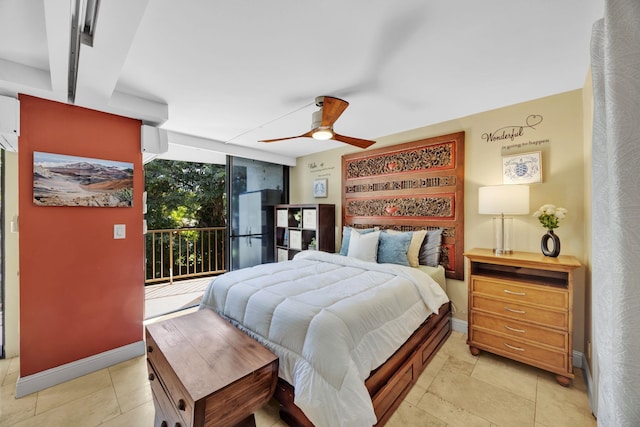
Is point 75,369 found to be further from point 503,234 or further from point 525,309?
point 503,234

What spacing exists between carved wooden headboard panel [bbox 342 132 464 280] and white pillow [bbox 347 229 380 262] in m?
0.53

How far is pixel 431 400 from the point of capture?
187 centimetres

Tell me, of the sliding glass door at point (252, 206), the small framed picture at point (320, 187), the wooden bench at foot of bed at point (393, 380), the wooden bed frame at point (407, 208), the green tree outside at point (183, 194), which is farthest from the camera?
the green tree outside at point (183, 194)

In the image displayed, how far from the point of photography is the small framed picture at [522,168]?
2451 millimetres

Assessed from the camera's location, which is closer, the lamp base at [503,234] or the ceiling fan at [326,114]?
the ceiling fan at [326,114]

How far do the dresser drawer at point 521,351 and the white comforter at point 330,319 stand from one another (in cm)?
43

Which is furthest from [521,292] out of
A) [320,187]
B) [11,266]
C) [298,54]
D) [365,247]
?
[11,266]

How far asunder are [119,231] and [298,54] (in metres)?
2.17

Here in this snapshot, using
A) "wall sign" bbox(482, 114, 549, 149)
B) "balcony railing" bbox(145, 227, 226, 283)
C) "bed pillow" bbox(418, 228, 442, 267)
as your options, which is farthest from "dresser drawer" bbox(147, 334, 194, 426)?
"balcony railing" bbox(145, 227, 226, 283)

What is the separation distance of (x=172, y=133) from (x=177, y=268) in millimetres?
2846

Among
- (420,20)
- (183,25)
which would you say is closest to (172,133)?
(183,25)

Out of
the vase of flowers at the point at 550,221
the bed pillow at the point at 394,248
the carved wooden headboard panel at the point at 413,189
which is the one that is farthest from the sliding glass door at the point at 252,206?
the vase of flowers at the point at 550,221

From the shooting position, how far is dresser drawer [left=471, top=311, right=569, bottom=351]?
2.00m

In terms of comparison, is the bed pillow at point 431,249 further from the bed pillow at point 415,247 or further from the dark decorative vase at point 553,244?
the dark decorative vase at point 553,244
